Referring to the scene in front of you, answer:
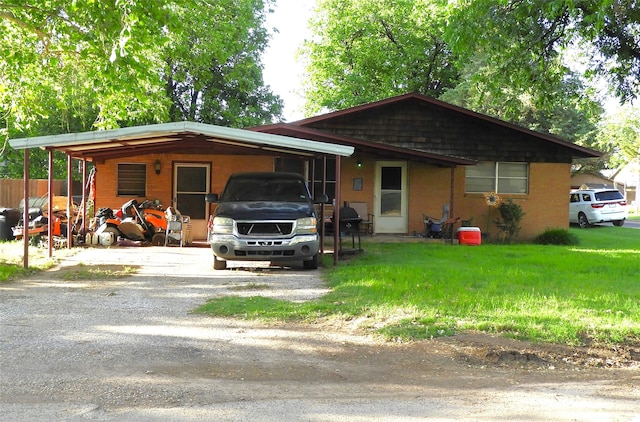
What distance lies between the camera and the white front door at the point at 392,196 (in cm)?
1762

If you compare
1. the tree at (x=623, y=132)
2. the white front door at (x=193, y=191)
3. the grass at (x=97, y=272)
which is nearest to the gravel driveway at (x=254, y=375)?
the grass at (x=97, y=272)

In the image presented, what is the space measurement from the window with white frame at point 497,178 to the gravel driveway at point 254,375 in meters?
12.2

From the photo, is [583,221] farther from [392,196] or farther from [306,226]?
[306,226]

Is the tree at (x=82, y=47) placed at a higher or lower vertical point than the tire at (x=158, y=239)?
higher

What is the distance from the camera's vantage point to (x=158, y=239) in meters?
15.6

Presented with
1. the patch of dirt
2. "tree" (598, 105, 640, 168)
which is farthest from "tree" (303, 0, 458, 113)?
the patch of dirt

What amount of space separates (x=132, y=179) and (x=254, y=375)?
13049 millimetres

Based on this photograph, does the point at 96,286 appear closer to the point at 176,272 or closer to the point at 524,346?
the point at 176,272

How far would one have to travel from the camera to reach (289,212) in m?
10.6

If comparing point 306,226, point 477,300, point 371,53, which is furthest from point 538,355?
point 371,53

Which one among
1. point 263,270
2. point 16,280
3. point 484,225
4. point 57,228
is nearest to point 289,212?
point 263,270

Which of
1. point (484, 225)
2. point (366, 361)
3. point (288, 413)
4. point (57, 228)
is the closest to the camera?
point (288, 413)

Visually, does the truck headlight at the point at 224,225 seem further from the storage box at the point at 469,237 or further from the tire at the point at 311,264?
the storage box at the point at 469,237

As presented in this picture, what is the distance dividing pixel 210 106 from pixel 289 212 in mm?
22243
